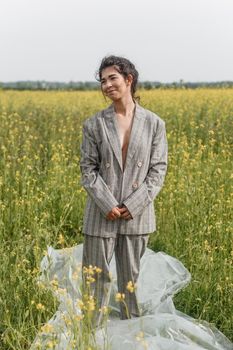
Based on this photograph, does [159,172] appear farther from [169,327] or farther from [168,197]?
[168,197]

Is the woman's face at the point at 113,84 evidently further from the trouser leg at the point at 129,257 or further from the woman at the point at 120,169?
the trouser leg at the point at 129,257

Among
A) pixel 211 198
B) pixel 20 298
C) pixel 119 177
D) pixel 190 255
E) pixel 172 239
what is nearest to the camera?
pixel 119 177

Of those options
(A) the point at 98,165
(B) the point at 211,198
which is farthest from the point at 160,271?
(A) the point at 98,165

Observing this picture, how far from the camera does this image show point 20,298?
3.63 metres

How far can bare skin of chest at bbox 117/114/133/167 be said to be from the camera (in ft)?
11.0

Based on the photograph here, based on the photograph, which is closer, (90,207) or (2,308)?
(90,207)

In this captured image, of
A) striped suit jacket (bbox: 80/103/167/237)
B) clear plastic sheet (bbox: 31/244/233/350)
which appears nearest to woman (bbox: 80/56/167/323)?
striped suit jacket (bbox: 80/103/167/237)

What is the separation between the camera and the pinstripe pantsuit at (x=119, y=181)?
10.8 feet

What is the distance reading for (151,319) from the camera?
349 centimetres

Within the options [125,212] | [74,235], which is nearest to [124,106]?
[125,212]

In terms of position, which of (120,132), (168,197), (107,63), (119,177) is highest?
(107,63)

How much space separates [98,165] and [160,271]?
1275 millimetres

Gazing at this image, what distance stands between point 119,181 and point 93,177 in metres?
0.13

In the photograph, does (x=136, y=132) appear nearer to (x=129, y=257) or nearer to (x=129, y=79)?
(x=129, y=79)
